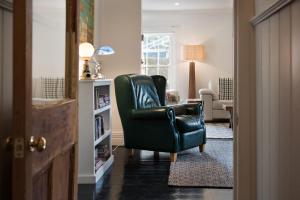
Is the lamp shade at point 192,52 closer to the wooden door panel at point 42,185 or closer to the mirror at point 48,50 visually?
the mirror at point 48,50

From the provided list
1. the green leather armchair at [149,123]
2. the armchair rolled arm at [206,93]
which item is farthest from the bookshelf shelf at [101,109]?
the armchair rolled arm at [206,93]

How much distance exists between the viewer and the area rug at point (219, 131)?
6.31 m

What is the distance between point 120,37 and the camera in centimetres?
558

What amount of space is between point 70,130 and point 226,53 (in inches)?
304

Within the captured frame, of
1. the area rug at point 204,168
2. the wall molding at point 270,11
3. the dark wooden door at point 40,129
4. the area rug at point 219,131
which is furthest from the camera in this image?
the area rug at point 219,131

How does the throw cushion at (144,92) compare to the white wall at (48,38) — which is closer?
the white wall at (48,38)

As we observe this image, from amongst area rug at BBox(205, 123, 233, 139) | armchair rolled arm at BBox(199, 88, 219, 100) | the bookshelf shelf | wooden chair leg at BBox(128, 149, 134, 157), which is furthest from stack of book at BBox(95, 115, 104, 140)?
armchair rolled arm at BBox(199, 88, 219, 100)

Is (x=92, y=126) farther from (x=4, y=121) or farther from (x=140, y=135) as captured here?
(x=4, y=121)

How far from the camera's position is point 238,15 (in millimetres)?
1883

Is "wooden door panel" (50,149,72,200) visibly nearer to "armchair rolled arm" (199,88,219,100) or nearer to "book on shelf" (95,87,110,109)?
"book on shelf" (95,87,110,109)

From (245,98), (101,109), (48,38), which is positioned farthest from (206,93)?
(48,38)

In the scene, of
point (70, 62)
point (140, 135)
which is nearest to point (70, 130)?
point (70, 62)

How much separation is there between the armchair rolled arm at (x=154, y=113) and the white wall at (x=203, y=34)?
4.80 metres

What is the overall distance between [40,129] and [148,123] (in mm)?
3205
